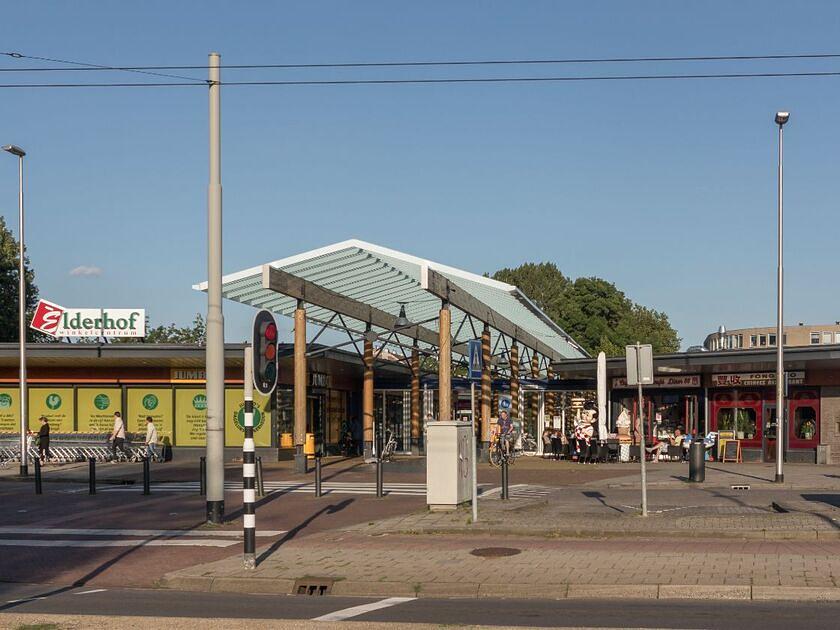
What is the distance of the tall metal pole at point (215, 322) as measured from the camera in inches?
719

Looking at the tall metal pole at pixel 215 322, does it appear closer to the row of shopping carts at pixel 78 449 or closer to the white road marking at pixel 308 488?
the white road marking at pixel 308 488

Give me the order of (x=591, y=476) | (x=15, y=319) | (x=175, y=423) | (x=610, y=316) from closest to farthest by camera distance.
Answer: (x=591, y=476), (x=175, y=423), (x=15, y=319), (x=610, y=316)

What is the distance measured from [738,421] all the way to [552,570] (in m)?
30.1

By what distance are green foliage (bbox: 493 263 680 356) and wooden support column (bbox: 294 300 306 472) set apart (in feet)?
168

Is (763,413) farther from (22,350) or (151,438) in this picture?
(22,350)

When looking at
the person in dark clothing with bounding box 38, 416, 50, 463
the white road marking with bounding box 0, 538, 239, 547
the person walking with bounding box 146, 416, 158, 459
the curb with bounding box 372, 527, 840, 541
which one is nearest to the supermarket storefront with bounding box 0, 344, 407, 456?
the person walking with bounding box 146, 416, 158, 459

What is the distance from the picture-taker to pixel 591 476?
100 ft

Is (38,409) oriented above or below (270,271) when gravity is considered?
below

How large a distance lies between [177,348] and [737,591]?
97.9ft

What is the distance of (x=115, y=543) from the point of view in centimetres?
1669

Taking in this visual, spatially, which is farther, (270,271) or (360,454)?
(360,454)

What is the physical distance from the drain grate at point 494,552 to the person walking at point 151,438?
24.2 meters

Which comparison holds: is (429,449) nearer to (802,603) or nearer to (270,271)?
(802,603)

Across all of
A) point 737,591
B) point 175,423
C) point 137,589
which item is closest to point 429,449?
point 137,589
